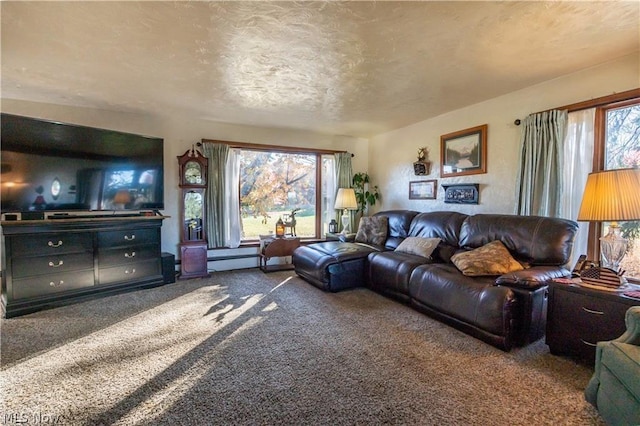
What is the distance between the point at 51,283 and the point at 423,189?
16.0 feet

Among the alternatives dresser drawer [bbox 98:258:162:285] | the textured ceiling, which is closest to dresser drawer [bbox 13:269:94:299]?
dresser drawer [bbox 98:258:162:285]

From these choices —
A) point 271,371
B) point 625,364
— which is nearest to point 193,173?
point 271,371

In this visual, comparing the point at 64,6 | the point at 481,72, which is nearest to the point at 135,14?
the point at 64,6

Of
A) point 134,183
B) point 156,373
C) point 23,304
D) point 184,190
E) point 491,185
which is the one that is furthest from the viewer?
point 184,190

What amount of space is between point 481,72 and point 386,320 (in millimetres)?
2540

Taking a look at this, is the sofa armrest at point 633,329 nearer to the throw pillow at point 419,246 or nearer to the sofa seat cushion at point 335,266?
the throw pillow at point 419,246

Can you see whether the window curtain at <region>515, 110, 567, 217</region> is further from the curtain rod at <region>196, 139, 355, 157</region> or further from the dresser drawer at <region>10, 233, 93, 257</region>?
the dresser drawer at <region>10, 233, 93, 257</region>

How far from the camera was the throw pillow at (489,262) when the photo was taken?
2.68m

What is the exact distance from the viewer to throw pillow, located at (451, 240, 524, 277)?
268 cm

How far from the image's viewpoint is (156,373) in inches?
78.5

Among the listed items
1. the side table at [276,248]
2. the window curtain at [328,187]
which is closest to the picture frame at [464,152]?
the window curtain at [328,187]

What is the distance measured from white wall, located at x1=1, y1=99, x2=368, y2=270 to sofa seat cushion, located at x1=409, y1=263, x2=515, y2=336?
3010 mm

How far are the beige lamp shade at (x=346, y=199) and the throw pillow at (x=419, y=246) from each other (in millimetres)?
1494

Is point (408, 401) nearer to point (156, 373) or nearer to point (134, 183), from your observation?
point (156, 373)
